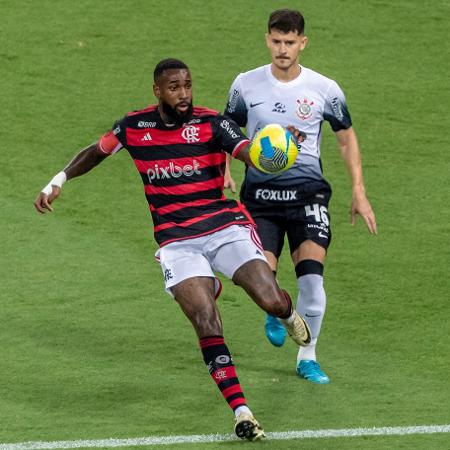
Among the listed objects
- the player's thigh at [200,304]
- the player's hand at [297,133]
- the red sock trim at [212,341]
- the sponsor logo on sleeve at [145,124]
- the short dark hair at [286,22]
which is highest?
the short dark hair at [286,22]

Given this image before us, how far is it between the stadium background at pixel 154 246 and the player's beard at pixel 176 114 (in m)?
1.91

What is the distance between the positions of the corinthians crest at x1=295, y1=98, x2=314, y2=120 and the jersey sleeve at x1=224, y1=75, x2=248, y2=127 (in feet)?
1.41

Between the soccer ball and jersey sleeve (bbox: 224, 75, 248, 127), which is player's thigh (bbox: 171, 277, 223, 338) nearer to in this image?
the soccer ball

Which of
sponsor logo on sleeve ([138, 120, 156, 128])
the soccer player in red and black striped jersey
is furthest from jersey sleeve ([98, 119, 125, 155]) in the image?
sponsor logo on sleeve ([138, 120, 156, 128])

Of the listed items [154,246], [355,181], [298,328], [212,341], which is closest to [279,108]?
[355,181]

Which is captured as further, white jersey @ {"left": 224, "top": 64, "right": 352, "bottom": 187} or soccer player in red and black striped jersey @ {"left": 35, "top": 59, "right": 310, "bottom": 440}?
white jersey @ {"left": 224, "top": 64, "right": 352, "bottom": 187}

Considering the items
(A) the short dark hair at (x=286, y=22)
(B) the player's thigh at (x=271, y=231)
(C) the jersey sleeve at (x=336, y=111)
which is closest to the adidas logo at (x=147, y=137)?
(B) the player's thigh at (x=271, y=231)

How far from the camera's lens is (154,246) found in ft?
45.1

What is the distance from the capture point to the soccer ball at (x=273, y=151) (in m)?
9.76

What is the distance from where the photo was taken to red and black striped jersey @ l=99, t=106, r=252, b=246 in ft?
33.5

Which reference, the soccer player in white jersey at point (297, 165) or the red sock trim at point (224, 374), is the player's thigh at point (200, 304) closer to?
the red sock trim at point (224, 374)

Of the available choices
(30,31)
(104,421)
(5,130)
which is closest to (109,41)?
(30,31)

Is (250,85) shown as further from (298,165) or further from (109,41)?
(109,41)

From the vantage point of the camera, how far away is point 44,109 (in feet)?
54.1
